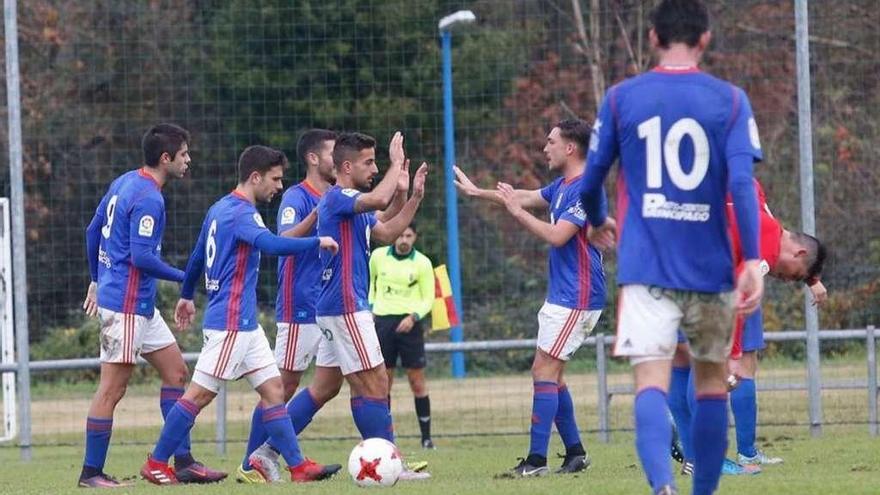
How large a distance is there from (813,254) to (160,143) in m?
4.26

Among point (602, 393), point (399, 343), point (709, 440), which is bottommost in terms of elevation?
point (602, 393)

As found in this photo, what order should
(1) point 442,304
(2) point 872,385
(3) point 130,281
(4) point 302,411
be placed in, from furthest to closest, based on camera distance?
(1) point 442,304 < (2) point 872,385 < (4) point 302,411 < (3) point 130,281

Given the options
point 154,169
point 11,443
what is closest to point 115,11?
point 11,443

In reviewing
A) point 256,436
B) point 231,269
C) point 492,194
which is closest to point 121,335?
point 231,269

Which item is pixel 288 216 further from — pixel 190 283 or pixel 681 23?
pixel 681 23

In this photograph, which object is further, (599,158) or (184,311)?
(184,311)

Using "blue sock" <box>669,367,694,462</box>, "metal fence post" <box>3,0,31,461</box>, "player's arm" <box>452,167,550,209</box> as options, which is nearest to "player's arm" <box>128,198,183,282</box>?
"player's arm" <box>452,167,550,209</box>

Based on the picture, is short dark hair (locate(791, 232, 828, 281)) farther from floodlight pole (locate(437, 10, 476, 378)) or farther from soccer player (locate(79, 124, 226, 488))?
floodlight pole (locate(437, 10, 476, 378))

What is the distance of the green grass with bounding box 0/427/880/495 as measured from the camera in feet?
28.5

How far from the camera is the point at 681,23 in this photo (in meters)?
6.73

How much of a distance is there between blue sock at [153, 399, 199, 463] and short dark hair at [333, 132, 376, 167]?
5.86 feet

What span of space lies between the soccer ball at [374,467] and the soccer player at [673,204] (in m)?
2.79

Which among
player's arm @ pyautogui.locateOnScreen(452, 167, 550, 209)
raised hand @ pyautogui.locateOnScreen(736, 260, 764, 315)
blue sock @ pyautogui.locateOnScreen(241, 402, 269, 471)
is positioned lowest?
blue sock @ pyautogui.locateOnScreen(241, 402, 269, 471)

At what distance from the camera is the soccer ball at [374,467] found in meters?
9.23
